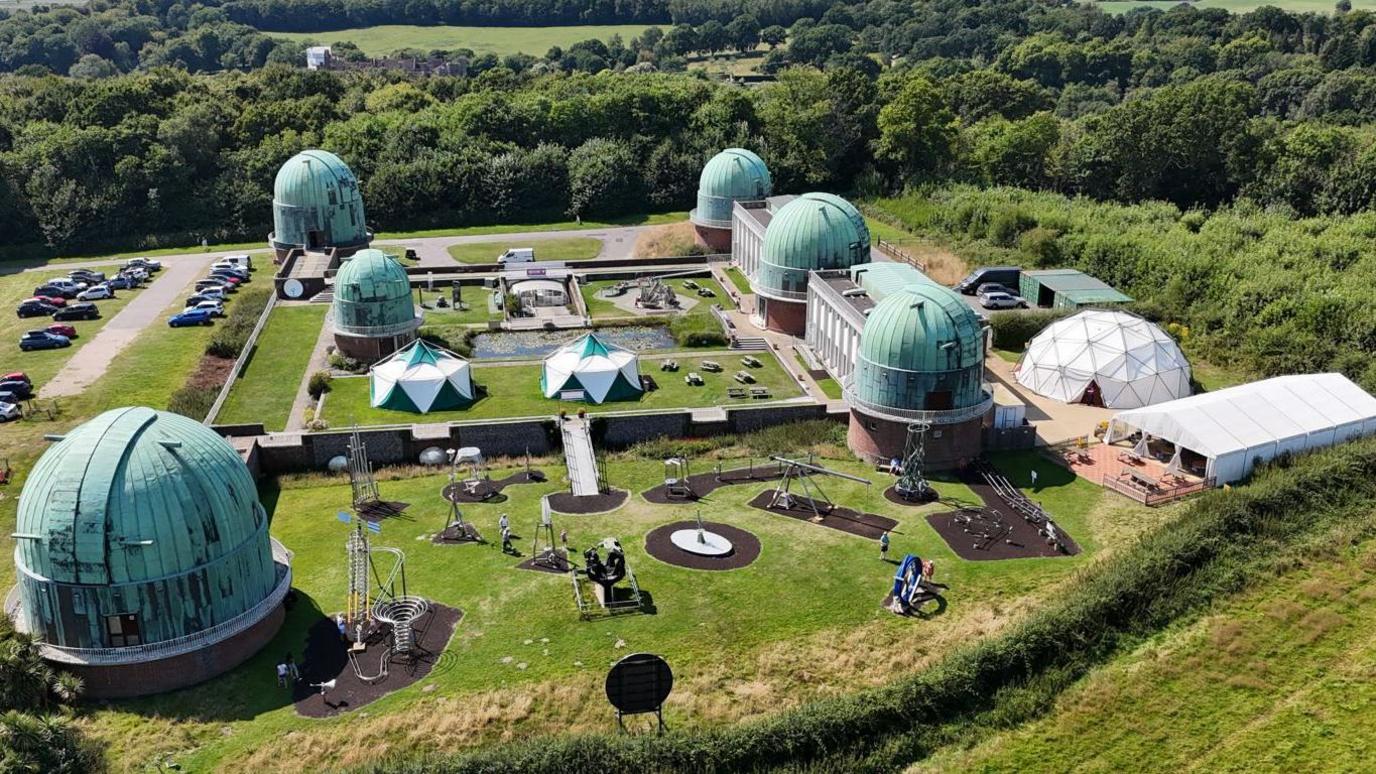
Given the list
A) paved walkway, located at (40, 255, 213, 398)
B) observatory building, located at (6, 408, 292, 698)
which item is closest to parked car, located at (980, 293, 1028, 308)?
observatory building, located at (6, 408, 292, 698)

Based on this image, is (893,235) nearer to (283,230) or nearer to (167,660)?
(283,230)

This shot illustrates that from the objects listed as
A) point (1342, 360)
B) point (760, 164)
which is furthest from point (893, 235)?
point (1342, 360)

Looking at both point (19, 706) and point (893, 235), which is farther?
point (893, 235)

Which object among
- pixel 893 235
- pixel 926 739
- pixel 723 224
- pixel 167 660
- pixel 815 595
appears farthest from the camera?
pixel 893 235

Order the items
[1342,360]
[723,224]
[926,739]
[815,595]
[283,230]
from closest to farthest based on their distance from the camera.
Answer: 1. [926,739]
2. [815,595]
3. [1342,360]
4. [283,230]
5. [723,224]

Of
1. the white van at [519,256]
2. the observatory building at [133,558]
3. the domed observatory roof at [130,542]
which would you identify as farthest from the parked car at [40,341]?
the domed observatory roof at [130,542]

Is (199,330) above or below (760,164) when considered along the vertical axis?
below

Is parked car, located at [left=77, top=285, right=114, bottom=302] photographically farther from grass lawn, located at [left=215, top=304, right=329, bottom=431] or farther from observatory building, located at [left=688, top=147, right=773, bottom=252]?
observatory building, located at [left=688, top=147, right=773, bottom=252]
